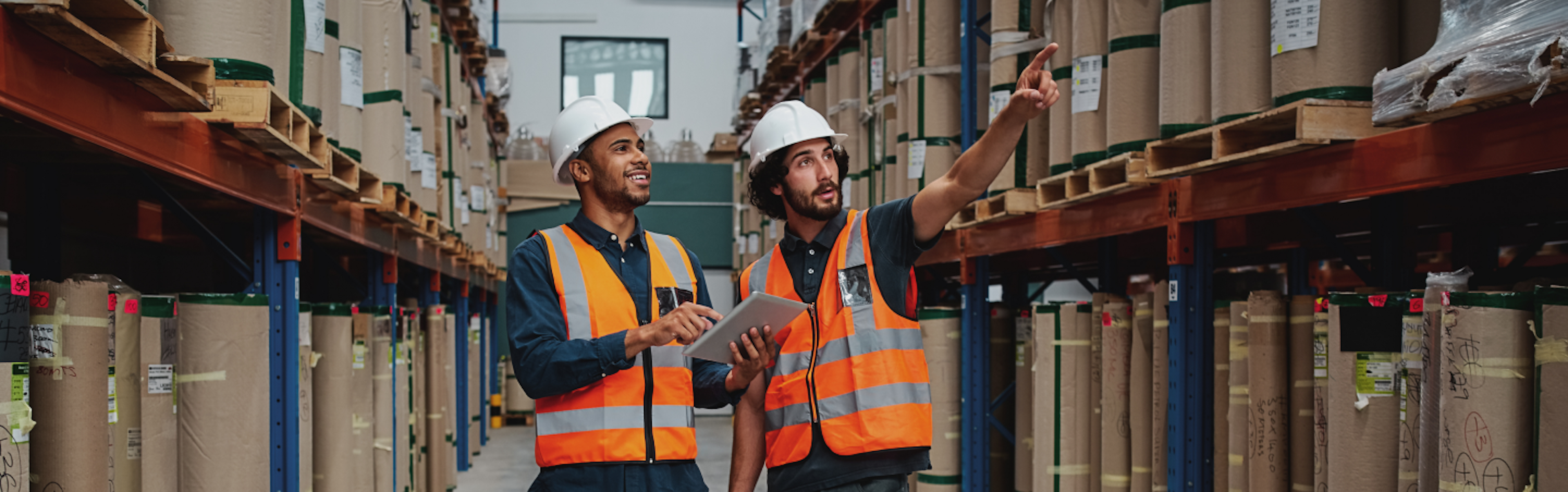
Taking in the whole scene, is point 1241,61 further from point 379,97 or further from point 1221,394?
point 379,97

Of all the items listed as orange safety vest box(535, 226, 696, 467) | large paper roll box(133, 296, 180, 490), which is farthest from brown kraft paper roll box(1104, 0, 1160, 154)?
large paper roll box(133, 296, 180, 490)

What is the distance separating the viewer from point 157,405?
3143 mm

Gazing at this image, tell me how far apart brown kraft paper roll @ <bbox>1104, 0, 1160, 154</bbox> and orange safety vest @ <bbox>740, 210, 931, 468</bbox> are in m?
1.43

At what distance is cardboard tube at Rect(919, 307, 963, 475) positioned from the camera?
6355 mm

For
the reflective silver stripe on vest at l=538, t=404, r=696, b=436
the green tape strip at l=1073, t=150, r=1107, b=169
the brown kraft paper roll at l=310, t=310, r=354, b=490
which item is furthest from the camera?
the brown kraft paper roll at l=310, t=310, r=354, b=490

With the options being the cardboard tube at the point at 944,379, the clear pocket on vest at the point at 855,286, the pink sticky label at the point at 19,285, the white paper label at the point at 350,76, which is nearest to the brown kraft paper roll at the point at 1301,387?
the clear pocket on vest at the point at 855,286

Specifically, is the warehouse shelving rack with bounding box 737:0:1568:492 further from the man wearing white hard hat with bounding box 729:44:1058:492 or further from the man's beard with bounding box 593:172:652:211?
the man's beard with bounding box 593:172:652:211

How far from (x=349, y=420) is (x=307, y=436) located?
0.49 metres

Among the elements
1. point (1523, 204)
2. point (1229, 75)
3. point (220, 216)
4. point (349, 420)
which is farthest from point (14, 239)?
point (1523, 204)

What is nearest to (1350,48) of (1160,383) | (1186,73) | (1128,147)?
(1186,73)

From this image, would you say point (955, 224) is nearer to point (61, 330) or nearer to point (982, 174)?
point (982, 174)

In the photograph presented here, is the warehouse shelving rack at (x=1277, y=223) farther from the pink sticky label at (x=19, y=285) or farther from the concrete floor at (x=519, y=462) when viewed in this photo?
the pink sticky label at (x=19, y=285)

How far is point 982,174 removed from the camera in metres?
2.87

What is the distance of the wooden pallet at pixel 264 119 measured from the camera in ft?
10.5
